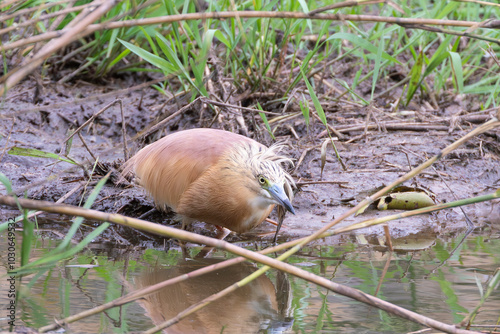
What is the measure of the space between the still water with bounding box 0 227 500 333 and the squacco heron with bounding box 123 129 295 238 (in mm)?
245

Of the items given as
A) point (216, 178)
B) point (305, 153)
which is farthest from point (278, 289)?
point (305, 153)

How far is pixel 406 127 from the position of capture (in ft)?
16.6

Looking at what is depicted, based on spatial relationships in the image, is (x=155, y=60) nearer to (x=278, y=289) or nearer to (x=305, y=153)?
(x=305, y=153)

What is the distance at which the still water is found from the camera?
7.67 ft

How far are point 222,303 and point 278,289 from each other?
1.16 ft

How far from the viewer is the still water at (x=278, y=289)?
2338mm

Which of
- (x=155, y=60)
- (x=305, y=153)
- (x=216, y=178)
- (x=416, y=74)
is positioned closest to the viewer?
(x=216, y=178)

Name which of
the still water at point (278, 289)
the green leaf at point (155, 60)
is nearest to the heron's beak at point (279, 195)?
the still water at point (278, 289)

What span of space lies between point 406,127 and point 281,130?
1062 mm

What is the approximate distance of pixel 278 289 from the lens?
283 centimetres

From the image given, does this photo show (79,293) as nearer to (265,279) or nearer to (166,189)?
(265,279)

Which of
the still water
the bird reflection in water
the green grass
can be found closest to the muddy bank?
the green grass

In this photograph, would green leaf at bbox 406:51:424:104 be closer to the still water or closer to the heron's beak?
the still water

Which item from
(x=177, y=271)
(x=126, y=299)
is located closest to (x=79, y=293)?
(x=177, y=271)
